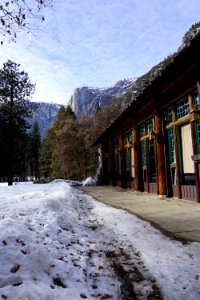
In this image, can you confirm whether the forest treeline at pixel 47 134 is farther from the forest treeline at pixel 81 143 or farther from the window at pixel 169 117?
the window at pixel 169 117

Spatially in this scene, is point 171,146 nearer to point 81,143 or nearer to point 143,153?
point 143,153

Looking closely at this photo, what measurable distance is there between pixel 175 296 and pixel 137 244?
1.94 m

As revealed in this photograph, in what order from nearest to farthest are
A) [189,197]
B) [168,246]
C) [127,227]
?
[168,246] < [127,227] < [189,197]

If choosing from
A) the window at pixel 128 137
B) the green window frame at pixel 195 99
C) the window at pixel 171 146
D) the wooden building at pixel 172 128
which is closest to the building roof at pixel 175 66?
the wooden building at pixel 172 128

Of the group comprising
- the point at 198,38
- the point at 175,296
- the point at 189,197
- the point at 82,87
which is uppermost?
the point at 82,87

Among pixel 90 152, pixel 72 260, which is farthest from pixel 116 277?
pixel 90 152

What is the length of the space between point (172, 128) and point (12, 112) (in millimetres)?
21570

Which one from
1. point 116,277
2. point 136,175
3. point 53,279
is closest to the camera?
point 53,279

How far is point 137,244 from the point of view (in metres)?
5.08

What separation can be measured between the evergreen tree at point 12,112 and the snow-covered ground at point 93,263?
2461 centimetres

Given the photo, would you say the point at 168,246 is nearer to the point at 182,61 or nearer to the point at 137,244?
the point at 137,244

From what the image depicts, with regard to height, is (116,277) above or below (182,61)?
below

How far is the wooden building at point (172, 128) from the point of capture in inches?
380

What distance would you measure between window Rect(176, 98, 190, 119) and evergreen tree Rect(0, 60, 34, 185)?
21603mm
